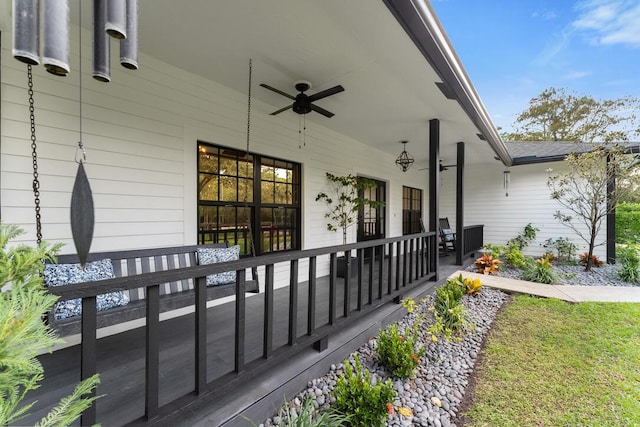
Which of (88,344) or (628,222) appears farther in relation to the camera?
(628,222)

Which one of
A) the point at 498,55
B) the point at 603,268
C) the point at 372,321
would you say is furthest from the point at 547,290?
the point at 498,55

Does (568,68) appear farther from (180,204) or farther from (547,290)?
(180,204)

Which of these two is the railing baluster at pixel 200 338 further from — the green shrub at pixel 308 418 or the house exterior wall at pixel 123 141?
the house exterior wall at pixel 123 141

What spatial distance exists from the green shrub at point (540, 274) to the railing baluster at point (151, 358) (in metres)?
6.39

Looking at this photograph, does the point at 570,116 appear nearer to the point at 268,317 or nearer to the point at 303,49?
the point at 303,49

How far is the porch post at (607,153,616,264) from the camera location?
19.9ft

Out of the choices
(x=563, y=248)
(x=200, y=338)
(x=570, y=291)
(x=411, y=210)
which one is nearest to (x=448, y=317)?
(x=200, y=338)

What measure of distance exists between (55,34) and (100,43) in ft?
0.55

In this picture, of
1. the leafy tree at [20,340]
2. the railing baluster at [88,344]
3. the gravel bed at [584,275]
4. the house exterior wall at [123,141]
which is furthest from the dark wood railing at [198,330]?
the gravel bed at [584,275]

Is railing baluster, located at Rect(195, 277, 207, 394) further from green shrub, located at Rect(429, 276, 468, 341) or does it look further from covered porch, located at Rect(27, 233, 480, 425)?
green shrub, located at Rect(429, 276, 468, 341)

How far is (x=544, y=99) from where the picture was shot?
551 inches

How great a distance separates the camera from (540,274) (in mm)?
5359

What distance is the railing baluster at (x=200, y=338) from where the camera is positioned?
5.05ft

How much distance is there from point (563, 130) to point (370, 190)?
13.4 metres
